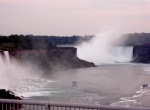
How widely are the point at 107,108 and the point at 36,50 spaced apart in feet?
179

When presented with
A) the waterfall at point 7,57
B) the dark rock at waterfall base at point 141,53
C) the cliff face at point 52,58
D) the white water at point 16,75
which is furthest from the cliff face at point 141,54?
the waterfall at point 7,57

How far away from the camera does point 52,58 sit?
62.3 meters

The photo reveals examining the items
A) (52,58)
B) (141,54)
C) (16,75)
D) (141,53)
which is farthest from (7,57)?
(141,54)

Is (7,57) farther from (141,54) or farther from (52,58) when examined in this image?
(141,54)

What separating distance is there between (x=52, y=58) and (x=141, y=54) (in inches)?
817

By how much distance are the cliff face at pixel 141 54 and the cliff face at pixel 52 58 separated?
1023 centimetres

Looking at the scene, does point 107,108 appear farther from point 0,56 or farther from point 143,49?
point 143,49

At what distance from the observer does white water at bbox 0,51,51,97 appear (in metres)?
36.5

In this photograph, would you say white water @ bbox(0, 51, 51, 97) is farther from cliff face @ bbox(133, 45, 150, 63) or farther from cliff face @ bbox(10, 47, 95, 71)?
cliff face @ bbox(133, 45, 150, 63)

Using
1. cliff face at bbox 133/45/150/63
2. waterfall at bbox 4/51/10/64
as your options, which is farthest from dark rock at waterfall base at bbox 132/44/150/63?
waterfall at bbox 4/51/10/64

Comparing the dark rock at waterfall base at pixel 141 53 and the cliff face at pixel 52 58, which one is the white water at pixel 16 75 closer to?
the cliff face at pixel 52 58

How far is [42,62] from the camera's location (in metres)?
58.1

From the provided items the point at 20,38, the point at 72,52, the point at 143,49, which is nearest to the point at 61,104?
the point at 20,38

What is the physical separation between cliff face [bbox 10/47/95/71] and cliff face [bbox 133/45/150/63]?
10229 mm
